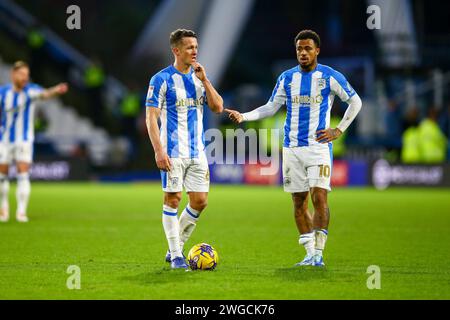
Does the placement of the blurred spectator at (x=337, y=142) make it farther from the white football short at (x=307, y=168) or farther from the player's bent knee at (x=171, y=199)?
the player's bent knee at (x=171, y=199)

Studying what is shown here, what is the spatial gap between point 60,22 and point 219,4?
6.80m

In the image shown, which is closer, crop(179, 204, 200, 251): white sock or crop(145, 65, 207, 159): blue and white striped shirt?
crop(145, 65, 207, 159): blue and white striped shirt

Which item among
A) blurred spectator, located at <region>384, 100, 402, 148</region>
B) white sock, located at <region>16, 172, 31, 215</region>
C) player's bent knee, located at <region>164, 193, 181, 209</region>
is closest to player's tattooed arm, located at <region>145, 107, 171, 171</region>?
player's bent knee, located at <region>164, 193, 181, 209</region>

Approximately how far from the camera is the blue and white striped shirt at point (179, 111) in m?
8.20

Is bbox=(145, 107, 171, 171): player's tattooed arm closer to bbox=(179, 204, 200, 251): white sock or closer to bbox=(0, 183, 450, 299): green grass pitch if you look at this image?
bbox=(179, 204, 200, 251): white sock

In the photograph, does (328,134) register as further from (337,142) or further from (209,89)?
(337,142)

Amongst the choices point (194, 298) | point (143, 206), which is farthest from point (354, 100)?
point (143, 206)

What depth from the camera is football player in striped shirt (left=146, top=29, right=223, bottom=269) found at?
810 cm

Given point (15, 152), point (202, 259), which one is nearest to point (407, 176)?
point (15, 152)

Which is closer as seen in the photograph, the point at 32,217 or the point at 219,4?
the point at 32,217

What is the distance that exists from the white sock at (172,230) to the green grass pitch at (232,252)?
0.22 metres

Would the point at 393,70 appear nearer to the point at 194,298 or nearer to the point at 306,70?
the point at 306,70

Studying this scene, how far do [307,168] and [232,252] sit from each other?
62.2 inches
